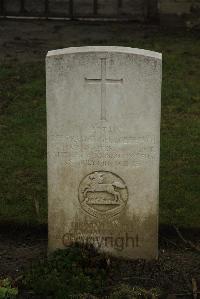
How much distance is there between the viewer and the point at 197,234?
237 inches

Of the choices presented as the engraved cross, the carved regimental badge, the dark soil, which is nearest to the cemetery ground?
the dark soil

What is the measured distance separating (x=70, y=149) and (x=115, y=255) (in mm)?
887

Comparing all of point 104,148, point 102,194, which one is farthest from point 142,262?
point 104,148

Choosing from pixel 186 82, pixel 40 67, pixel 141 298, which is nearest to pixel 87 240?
pixel 141 298

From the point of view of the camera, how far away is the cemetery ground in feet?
17.0

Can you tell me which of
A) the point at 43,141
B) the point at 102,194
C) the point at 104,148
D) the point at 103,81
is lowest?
the point at 102,194

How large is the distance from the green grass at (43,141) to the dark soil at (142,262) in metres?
0.13

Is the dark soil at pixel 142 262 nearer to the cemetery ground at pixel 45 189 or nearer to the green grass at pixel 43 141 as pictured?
the cemetery ground at pixel 45 189

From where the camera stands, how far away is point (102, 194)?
5375mm

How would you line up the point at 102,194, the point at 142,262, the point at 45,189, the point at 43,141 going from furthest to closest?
the point at 43,141 → the point at 45,189 → the point at 142,262 → the point at 102,194

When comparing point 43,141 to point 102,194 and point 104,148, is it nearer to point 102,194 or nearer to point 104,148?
point 102,194

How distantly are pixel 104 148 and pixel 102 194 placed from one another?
37 cm

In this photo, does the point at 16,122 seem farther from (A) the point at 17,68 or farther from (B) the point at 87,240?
(B) the point at 87,240

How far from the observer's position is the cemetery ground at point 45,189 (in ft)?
A: 17.0
